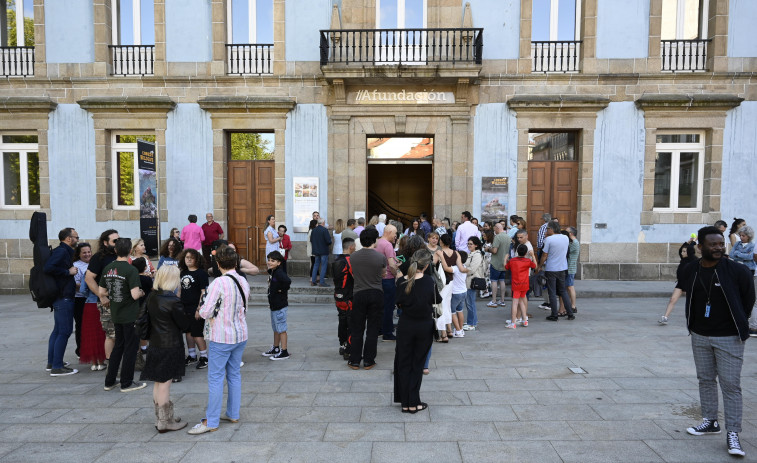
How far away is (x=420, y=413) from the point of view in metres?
4.84

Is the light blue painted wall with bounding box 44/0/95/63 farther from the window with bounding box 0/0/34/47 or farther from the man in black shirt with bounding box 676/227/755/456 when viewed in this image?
the man in black shirt with bounding box 676/227/755/456

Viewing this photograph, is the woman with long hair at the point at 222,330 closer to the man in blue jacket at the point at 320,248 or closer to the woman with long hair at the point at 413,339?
the woman with long hair at the point at 413,339

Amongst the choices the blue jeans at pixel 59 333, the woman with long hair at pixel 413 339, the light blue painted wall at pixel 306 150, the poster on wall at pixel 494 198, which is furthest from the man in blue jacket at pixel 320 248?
the woman with long hair at pixel 413 339

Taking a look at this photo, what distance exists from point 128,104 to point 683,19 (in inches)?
596

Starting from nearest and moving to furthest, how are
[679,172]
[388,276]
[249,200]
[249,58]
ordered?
1. [388,276]
2. [679,172]
3. [249,58]
4. [249,200]

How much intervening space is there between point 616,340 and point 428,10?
956 centimetres

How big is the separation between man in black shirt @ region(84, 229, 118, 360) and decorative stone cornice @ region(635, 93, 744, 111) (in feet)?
41.0

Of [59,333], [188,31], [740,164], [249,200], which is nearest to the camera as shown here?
[59,333]

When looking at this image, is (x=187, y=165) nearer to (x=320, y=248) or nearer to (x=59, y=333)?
(x=320, y=248)

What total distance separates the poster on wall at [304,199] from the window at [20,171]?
7.53 metres

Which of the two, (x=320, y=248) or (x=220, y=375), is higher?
(x=320, y=248)

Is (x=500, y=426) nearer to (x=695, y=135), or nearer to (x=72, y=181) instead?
(x=695, y=135)

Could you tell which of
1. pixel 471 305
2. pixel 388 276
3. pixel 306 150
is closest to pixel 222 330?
pixel 388 276

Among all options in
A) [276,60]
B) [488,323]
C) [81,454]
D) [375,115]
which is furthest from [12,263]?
[488,323]
